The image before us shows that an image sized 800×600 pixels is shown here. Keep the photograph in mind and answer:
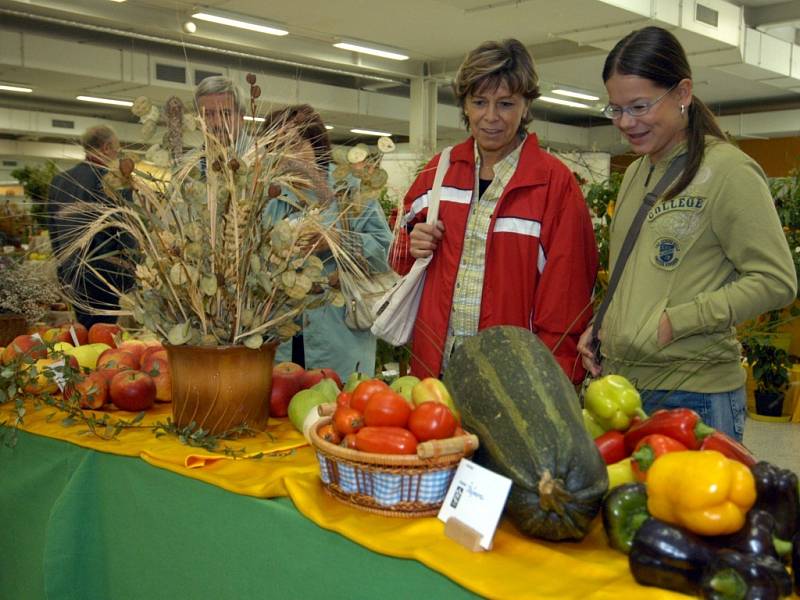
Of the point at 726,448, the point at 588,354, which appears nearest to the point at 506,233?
the point at 588,354

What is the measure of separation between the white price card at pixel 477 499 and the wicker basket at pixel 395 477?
0.02 meters

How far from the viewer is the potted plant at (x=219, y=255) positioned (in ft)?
5.15

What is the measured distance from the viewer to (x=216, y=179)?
1.56 m

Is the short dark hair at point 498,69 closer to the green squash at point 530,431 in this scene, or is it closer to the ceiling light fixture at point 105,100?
the green squash at point 530,431

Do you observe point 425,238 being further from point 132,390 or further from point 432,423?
point 432,423

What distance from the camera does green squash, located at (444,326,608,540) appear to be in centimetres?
109

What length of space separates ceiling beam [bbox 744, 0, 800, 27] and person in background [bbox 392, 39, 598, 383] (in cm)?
763

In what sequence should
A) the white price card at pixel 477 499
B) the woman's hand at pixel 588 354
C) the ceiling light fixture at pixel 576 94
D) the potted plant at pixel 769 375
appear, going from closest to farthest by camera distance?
1. the white price card at pixel 477 499
2. the woman's hand at pixel 588 354
3. the potted plant at pixel 769 375
4. the ceiling light fixture at pixel 576 94

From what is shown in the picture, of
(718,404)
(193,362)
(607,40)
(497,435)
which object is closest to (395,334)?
(193,362)

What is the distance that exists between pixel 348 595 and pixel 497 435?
316 mm

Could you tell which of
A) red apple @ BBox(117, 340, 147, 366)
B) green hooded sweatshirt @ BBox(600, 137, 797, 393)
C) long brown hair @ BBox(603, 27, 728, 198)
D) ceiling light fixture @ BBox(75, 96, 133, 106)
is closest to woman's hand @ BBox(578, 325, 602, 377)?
green hooded sweatshirt @ BBox(600, 137, 797, 393)

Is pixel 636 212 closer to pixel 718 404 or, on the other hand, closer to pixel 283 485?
pixel 718 404

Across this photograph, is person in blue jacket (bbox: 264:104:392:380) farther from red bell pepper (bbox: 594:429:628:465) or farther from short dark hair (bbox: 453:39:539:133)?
red bell pepper (bbox: 594:429:628:465)

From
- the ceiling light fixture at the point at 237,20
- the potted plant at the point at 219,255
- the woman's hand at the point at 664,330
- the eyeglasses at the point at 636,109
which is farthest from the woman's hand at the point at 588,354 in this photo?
the ceiling light fixture at the point at 237,20
